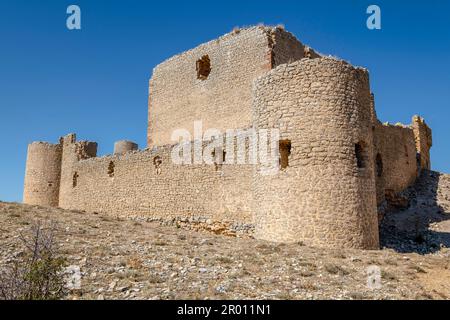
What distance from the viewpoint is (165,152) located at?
49.5ft

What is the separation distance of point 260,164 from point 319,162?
1590mm

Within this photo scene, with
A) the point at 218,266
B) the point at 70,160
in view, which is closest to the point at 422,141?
the point at 218,266

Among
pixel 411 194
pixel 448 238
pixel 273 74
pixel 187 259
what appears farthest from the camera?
pixel 411 194

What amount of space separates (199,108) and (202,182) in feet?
15.0

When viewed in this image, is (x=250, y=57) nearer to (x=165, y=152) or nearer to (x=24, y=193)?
(x=165, y=152)

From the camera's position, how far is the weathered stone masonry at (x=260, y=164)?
9.56m

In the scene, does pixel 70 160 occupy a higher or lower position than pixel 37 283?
higher

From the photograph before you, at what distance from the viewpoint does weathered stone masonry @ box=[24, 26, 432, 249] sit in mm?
9562

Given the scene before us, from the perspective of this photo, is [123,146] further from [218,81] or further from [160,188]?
[160,188]

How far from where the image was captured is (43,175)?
77.8 feet

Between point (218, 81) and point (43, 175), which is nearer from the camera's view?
point (218, 81)

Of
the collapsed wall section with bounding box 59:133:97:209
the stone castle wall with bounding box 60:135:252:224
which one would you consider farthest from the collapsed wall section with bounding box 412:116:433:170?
the collapsed wall section with bounding box 59:133:97:209

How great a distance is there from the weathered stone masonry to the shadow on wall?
2.39 ft
